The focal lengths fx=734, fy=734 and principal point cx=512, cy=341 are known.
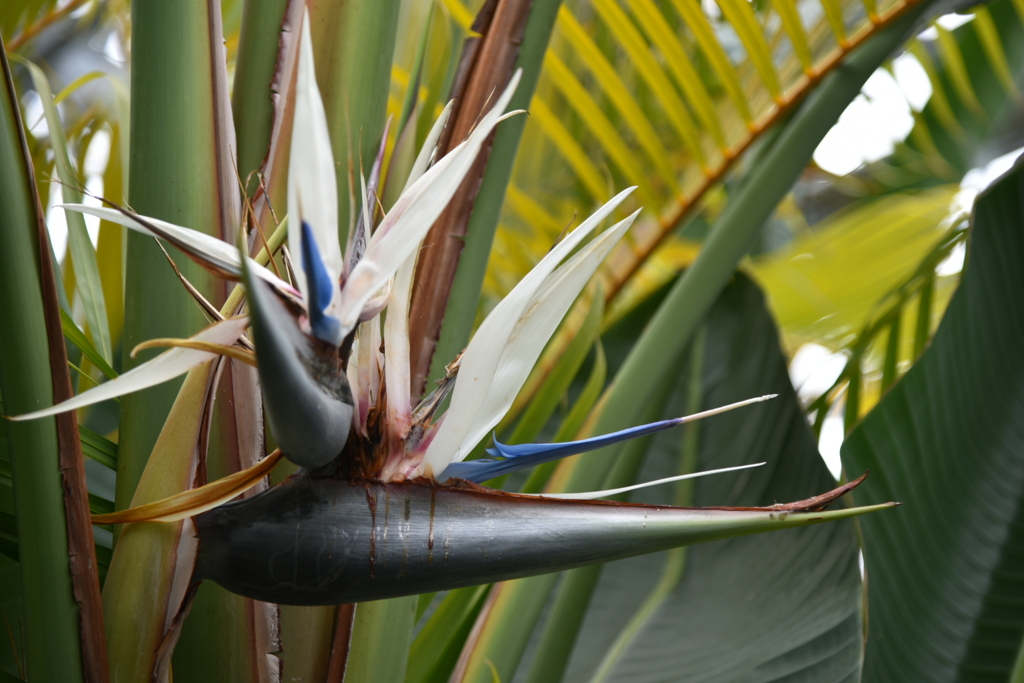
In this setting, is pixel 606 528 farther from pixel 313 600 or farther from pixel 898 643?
pixel 898 643

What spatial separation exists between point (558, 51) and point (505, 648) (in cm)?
56

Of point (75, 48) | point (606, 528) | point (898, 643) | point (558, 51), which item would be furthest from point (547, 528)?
point (75, 48)

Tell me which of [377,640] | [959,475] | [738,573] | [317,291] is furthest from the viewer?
[738,573]

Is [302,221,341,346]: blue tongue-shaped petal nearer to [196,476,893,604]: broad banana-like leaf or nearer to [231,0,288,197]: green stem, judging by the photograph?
[196,476,893,604]: broad banana-like leaf

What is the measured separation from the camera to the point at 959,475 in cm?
44

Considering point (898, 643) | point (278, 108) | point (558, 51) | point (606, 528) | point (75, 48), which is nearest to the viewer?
point (606, 528)

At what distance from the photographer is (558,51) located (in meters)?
0.70

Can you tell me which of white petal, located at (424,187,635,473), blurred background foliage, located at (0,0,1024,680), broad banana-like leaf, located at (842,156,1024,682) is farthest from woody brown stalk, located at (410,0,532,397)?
broad banana-like leaf, located at (842,156,1024,682)

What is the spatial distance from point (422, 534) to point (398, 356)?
47mm

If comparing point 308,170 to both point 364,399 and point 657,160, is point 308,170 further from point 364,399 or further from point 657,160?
point 657,160

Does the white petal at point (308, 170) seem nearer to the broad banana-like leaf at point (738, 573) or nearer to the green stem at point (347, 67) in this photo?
the green stem at point (347, 67)

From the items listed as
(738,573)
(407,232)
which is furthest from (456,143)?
(738,573)

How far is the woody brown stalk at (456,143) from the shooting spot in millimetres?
313

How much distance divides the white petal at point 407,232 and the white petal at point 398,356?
0.07 feet
